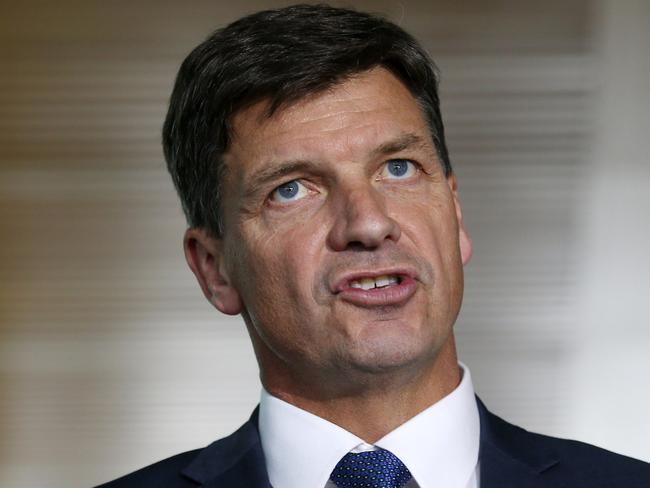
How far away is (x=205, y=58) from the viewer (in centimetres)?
241

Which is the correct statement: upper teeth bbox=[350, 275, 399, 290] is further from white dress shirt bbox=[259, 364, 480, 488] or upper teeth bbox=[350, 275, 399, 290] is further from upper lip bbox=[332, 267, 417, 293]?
white dress shirt bbox=[259, 364, 480, 488]

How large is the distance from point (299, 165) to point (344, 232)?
0.16 m

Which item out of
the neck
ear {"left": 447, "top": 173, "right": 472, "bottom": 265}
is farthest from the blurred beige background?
the neck

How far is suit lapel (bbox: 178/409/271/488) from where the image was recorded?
93.4 inches

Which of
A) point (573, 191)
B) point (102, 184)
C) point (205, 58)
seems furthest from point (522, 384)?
point (205, 58)

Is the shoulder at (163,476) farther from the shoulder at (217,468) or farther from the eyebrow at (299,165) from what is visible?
the eyebrow at (299,165)

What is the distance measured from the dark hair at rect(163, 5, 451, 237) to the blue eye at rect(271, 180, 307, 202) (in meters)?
0.13

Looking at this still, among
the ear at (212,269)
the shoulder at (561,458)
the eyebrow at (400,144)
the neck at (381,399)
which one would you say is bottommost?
the shoulder at (561,458)

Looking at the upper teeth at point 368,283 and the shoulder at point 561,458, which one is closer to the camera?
the upper teeth at point 368,283

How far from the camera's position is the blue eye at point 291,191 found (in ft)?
7.56

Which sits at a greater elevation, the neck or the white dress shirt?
the neck

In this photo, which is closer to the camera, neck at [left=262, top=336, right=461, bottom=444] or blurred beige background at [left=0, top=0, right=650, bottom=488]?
neck at [left=262, top=336, right=461, bottom=444]

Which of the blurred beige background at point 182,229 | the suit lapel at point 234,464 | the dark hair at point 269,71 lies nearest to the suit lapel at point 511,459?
the suit lapel at point 234,464

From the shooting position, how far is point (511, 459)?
91.1 inches
